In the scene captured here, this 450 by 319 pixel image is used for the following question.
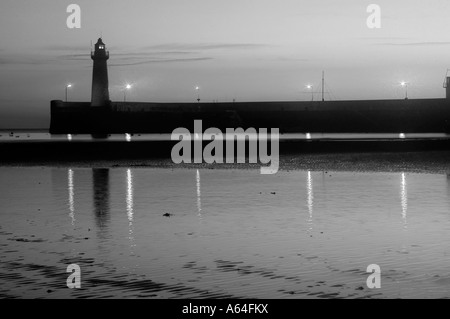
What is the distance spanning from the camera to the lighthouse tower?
354 feet

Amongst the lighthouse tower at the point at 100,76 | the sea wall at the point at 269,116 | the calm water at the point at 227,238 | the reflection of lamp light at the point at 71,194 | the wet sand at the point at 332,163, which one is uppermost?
the lighthouse tower at the point at 100,76

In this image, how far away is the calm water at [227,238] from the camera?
11508mm

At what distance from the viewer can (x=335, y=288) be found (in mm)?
11250

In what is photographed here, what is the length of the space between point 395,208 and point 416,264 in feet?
25.6

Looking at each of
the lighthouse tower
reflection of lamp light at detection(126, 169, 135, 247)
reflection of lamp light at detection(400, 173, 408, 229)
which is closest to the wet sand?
reflection of lamp light at detection(400, 173, 408, 229)

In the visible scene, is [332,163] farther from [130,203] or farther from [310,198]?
[130,203]

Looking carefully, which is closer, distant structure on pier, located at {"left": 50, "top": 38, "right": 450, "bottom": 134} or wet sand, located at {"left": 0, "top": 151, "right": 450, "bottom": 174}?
wet sand, located at {"left": 0, "top": 151, "right": 450, "bottom": 174}

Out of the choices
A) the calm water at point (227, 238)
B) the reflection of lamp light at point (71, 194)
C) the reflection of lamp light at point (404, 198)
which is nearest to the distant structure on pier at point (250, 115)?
the reflection of lamp light at point (71, 194)

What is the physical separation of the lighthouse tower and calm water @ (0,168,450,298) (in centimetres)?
8118

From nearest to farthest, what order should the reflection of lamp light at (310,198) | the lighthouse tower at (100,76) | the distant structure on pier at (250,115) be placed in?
the reflection of lamp light at (310,198)
the lighthouse tower at (100,76)
the distant structure on pier at (250,115)

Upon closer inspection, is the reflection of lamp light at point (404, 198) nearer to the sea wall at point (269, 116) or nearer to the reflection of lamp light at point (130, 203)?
the reflection of lamp light at point (130, 203)

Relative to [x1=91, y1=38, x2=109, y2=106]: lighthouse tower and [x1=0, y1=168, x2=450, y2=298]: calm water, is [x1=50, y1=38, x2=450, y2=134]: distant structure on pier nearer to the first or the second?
[x1=91, y1=38, x2=109, y2=106]: lighthouse tower

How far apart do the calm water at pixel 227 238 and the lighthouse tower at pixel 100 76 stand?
81177mm
